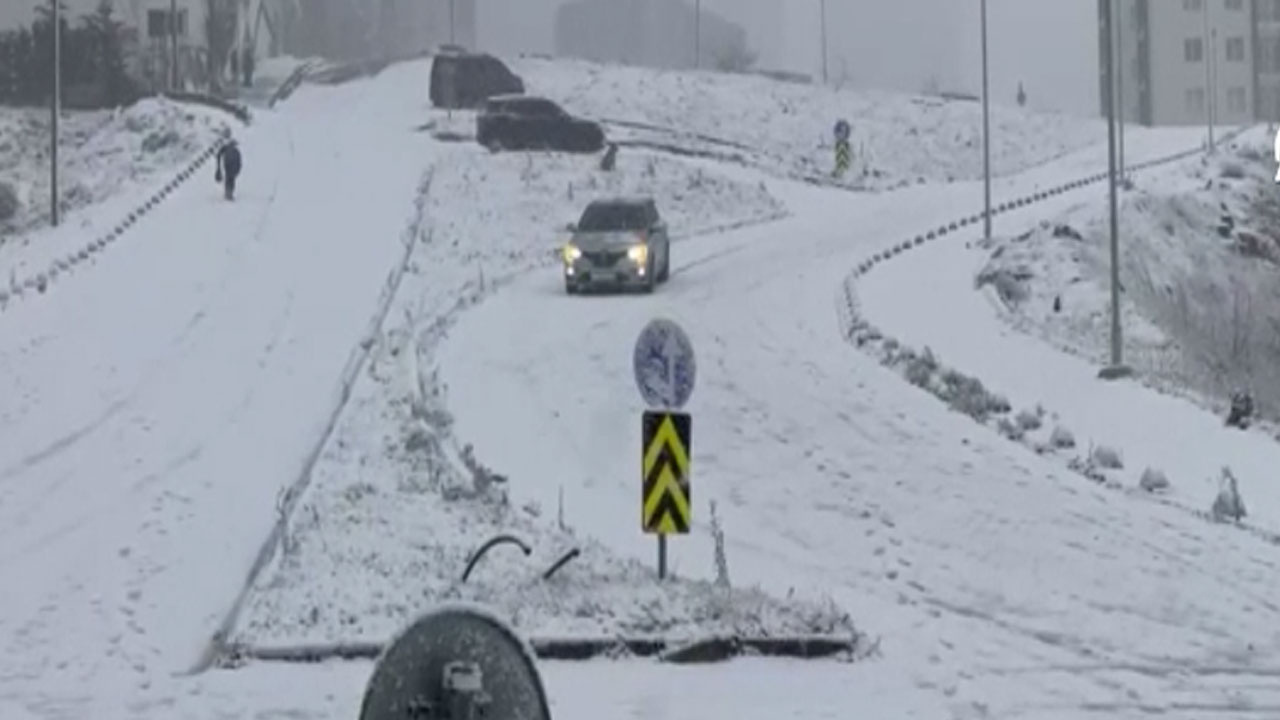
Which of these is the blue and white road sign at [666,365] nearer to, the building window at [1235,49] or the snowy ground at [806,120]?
the snowy ground at [806,120]

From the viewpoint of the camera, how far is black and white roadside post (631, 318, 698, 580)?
16094mm

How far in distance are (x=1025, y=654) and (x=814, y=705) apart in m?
2.39

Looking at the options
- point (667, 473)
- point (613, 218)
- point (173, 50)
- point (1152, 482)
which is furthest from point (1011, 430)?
point (173, 50)

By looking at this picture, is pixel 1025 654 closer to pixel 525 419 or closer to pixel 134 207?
pixel 525 419

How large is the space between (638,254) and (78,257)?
11319 mm

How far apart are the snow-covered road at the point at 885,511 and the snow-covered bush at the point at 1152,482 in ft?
2.20

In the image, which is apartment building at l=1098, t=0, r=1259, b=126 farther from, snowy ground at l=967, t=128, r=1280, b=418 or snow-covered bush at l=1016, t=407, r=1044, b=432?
snow-covered bush at l=1016, t=407, r=1044, b=432

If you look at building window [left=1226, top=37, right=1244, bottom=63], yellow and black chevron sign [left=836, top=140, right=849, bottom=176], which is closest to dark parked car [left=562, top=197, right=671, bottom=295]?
yellow and black chevron sign [left=836, top=140, right=849, bottom=176]

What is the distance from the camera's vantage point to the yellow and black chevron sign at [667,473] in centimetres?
1609

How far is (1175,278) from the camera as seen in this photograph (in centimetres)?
4569

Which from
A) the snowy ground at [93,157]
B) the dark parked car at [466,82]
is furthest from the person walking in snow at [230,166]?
the dark parked car at [466,82]

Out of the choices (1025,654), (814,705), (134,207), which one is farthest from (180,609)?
(134,207)

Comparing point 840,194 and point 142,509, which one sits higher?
point 840,194

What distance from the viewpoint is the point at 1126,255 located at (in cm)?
4591
